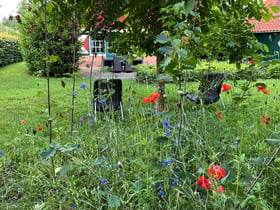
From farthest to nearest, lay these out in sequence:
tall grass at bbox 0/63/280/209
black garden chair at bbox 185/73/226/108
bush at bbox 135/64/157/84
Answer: bush at bbox 135/64/157/84, black garden chair at bbox 185/73/226/108, tall grass at bbox 0/63/280/209

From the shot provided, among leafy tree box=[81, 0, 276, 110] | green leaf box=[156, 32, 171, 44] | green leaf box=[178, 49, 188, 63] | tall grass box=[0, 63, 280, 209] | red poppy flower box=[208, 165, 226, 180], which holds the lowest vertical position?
tall grass box=[0, 63, 280, 209]

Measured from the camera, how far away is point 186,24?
159 centimetres

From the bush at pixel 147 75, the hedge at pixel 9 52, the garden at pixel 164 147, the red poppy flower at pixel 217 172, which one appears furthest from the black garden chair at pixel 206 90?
the hedge at pixel 9 52

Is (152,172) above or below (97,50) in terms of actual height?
below

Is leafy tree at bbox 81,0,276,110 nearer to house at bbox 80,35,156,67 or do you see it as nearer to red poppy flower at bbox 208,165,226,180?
house at bbox 80,35,156,67

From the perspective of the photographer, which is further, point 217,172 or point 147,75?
point 147,75

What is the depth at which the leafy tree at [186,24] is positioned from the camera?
1978 millimetres

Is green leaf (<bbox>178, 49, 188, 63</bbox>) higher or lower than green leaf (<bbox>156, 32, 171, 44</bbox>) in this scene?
lower

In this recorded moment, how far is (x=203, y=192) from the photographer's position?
150cm

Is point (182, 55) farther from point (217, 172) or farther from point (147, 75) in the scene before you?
point (147, 75)

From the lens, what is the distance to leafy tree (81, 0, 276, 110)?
6.49 ft

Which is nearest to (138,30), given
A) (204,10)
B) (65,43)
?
(204,10)

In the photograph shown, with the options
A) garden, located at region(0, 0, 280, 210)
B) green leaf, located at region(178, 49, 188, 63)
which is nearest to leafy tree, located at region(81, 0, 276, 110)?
garden, located at region(0, 0, 280, 210)

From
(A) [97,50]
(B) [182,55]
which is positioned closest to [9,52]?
(A) [97,50]
